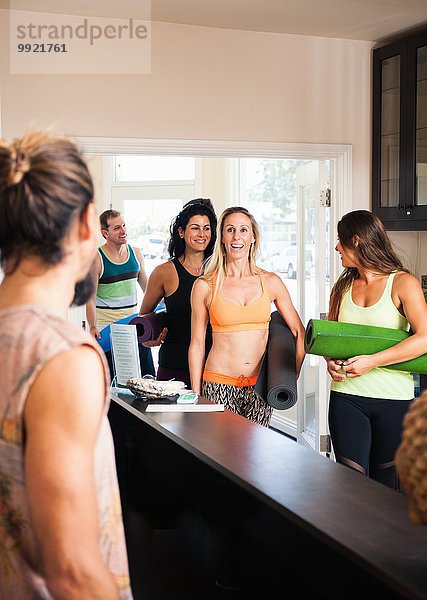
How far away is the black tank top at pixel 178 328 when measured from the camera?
12.9 feet

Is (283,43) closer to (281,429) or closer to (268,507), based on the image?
(281,429)

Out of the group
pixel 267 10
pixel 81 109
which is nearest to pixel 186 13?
pixel 267 10

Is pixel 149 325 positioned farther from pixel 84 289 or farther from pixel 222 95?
pixel 84 289

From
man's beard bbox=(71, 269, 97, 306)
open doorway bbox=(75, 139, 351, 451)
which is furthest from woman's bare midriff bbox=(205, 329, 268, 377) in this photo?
man's beard bbox=(71, 269, 97, 306)

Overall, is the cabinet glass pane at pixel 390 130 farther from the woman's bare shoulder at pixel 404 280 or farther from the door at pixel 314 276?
the woman's bare shoulder at pixel 404 280

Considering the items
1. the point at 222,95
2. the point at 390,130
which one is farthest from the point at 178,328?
the point at 390,130

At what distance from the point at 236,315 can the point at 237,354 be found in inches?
6.4

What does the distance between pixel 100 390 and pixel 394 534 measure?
0.68 m

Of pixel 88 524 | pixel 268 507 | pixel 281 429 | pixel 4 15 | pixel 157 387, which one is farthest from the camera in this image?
pixel 281 429

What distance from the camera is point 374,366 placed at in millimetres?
3244

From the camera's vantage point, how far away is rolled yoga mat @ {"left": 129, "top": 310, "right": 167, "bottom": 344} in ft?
12.3

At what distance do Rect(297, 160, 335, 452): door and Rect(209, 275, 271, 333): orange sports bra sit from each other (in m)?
1.42

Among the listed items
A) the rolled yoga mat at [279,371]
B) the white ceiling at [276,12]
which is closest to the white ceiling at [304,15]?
the white ceiling at [276,12]

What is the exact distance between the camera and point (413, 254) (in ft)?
16.4
